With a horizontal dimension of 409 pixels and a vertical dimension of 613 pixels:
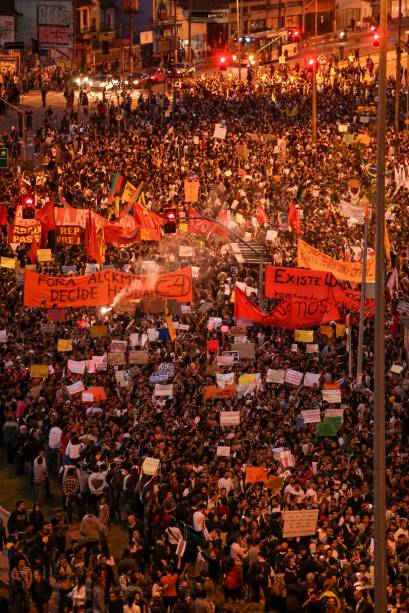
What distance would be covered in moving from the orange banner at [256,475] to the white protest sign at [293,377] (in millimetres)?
5346

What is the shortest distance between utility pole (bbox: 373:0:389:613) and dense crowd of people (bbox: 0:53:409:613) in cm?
253

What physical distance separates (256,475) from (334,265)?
1116cm

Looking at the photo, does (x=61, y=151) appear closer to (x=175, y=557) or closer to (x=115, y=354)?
(x=115, y=354)

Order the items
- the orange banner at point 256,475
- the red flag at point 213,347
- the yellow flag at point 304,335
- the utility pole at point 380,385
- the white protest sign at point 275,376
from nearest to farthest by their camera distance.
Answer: the utility pole at point 380,385
the orange banner at point 256,475
the white protest sign at point 275,376
the yellow flag at point 304,335
the red flag at point 213,347

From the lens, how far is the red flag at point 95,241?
39.3m

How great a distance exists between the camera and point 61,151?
4997 centimetres

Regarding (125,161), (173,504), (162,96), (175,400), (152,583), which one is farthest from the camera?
(162,96)

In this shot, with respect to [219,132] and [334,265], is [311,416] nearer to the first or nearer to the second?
[334,265]

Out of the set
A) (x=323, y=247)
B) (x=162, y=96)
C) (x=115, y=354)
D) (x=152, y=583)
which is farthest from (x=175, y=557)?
(x=162, y=96)

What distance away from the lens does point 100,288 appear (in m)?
32.8

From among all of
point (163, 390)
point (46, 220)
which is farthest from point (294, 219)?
point (163, 390)

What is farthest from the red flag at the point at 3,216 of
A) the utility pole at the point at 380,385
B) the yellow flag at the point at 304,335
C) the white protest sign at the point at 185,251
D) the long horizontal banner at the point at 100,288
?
the utility pole at the point at 380,385

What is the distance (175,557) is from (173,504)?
1.76 meters

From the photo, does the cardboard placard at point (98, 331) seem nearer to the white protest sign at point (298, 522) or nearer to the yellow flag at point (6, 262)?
the yellow flag at point (6, 262)
